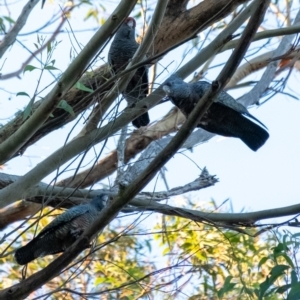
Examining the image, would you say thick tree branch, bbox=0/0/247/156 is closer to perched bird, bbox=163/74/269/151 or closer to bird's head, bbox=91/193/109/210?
perched bird, bbox=163/74/269/151

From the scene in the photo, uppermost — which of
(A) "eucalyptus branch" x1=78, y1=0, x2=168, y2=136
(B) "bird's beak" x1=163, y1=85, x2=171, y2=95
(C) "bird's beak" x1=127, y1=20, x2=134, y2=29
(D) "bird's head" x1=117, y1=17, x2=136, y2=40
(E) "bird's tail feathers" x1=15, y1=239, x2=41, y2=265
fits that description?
(C) "bird's beak" x1=127, y1=20, x2=134, y2=29

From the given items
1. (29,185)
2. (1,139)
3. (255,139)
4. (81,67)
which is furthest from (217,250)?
(81,67)

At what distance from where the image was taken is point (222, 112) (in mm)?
2801

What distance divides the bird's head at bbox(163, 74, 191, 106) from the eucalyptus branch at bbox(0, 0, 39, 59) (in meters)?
0.81

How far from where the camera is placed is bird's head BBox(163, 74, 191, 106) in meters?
2.68

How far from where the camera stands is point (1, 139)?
303cm

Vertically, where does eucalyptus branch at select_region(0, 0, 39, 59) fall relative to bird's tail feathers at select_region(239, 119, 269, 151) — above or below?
above

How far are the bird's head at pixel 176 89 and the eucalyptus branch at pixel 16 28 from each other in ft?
2.67

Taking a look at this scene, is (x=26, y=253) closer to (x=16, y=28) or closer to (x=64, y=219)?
(x=64, y=219)

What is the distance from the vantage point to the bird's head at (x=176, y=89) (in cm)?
268

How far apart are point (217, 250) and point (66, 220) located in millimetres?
1723

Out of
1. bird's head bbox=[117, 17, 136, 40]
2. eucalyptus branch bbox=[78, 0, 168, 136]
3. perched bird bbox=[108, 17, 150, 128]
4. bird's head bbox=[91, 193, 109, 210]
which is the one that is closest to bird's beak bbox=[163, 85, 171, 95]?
eucalyptus branch bbox=[78, 0, 168, 136]

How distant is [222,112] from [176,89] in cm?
25

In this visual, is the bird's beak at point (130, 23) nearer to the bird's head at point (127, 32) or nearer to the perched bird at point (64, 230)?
the bird's head at point (127, 32)
